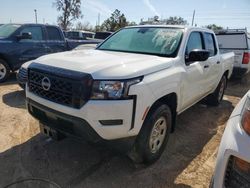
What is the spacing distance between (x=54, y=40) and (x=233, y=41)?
640 cm

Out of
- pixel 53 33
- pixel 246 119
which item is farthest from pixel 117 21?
pixel 246 119

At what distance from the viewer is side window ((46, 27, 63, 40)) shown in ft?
28.6

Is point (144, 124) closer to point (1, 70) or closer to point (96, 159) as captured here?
point (96, 159)

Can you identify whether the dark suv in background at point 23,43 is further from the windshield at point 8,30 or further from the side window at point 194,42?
the side window at point 194,42

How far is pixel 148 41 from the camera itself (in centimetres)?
402

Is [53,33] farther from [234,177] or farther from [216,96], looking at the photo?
[234,177]

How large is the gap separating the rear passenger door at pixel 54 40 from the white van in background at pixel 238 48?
555 cm

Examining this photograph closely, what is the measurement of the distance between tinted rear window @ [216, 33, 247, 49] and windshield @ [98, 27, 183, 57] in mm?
5976

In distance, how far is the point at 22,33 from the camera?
7.80 m

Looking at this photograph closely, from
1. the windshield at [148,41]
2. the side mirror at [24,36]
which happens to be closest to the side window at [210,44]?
the windshield at [148,41]

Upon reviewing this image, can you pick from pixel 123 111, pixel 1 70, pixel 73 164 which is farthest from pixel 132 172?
pixel 1 70

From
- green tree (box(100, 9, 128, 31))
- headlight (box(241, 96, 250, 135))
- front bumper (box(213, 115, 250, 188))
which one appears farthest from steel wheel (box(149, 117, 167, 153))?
green tree (box(100, 9, 128, 31))

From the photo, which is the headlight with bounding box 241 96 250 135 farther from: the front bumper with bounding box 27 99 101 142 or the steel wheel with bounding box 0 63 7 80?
the steel wheel with bounding box 0 63 7 80

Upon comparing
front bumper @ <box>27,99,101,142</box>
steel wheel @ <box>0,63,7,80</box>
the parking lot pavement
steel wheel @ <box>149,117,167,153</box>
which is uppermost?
front bumper @ <box>27,99,101,142</box>
